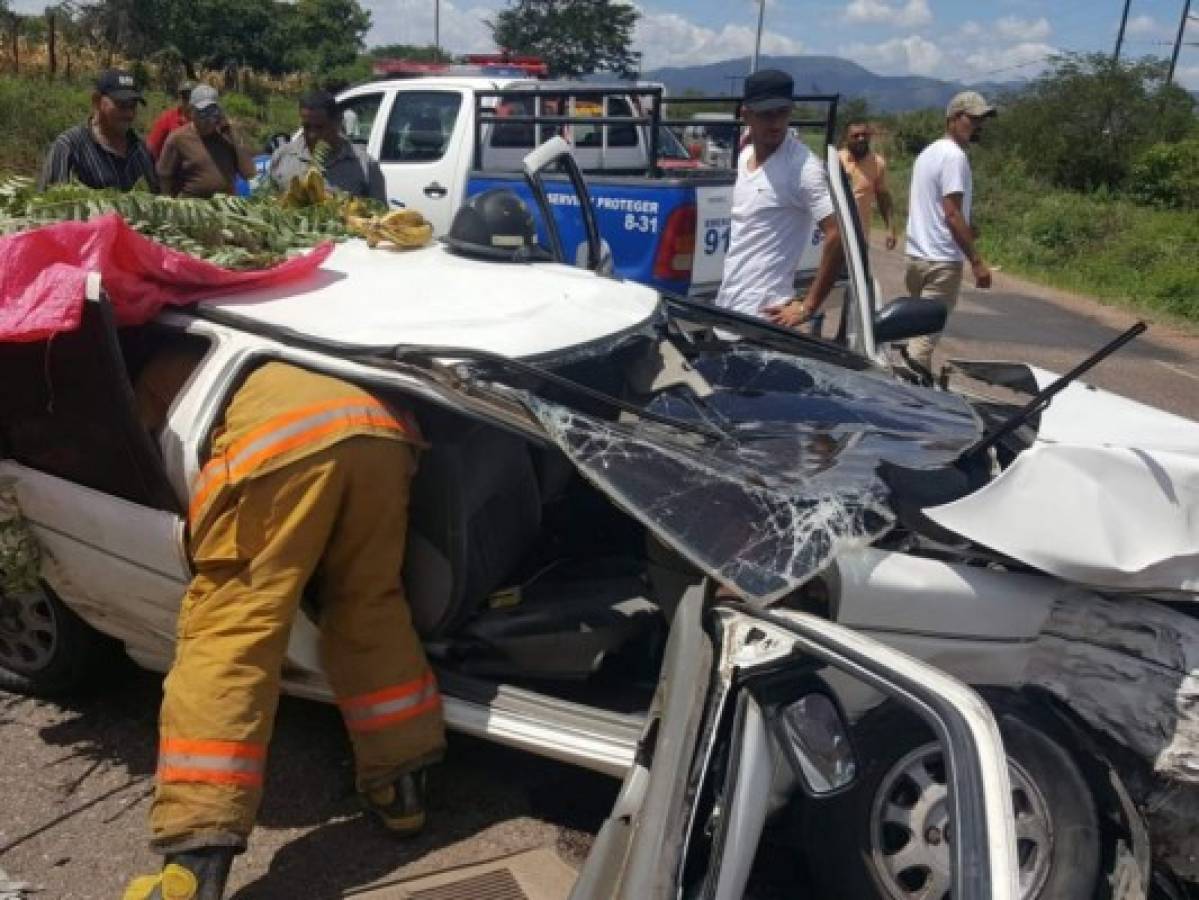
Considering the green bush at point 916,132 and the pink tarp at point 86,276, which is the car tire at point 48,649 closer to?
the pink tarp at point 86,276

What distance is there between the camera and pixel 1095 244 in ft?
62.0

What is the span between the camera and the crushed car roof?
292 centimetres

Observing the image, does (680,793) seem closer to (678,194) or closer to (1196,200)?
(678,194)

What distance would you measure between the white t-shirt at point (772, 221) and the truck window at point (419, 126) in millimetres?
4309

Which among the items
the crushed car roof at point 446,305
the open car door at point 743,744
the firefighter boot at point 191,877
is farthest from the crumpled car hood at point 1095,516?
the firefighter boot at point 191,877

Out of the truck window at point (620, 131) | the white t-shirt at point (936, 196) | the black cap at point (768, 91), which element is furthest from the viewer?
the truck window at point (620, 131)

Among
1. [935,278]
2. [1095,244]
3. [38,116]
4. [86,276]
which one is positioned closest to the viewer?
[86,276]

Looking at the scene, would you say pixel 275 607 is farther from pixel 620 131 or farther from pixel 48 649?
pixel 620 131

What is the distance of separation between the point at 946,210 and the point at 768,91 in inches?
75.7

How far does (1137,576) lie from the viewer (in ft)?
8.22

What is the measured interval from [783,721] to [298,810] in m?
1.87

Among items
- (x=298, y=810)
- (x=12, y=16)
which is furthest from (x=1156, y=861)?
(x=12, y=16)

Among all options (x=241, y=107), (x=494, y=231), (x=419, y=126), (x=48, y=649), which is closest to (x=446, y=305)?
(x=494, y=231)

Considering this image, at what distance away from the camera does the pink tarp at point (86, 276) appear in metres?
2.82
